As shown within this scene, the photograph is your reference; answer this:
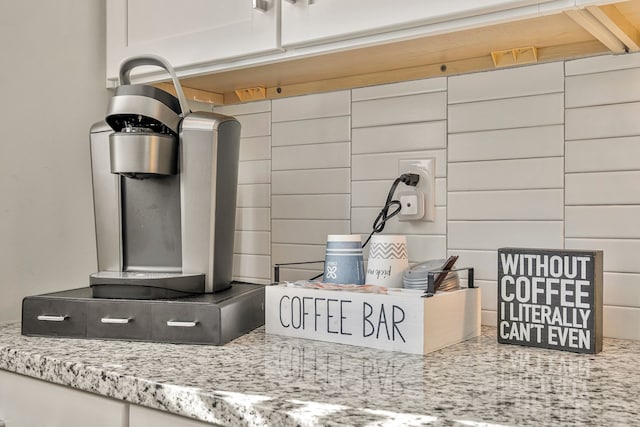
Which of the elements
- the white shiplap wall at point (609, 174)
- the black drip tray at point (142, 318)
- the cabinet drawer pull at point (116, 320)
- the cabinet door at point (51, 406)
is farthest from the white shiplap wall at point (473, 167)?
the cabinet door at point (51, 406)

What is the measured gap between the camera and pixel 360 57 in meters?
1.25

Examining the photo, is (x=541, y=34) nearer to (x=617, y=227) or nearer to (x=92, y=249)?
(x=617, y=227)

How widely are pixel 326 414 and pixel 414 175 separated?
738 millimetres

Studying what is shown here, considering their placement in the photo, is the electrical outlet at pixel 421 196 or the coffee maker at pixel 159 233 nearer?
the coffee maker at pixel 159 233

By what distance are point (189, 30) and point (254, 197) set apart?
479 mm

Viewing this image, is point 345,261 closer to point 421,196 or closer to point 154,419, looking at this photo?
point 421,196

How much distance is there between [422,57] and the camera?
1261mm

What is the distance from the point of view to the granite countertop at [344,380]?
71 centimetres

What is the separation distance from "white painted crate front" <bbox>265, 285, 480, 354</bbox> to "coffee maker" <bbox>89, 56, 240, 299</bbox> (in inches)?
6.7

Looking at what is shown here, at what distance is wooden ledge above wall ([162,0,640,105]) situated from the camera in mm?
1029

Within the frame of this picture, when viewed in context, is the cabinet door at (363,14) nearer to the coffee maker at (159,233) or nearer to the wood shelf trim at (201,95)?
the coffee maker at (159,233)

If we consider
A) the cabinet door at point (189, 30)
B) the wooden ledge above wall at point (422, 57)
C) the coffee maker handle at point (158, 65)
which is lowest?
the coffee maker handle at point (158, 65)

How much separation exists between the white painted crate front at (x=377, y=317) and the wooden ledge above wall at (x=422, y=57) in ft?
1.47

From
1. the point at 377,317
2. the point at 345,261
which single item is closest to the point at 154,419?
the point at 377,317
